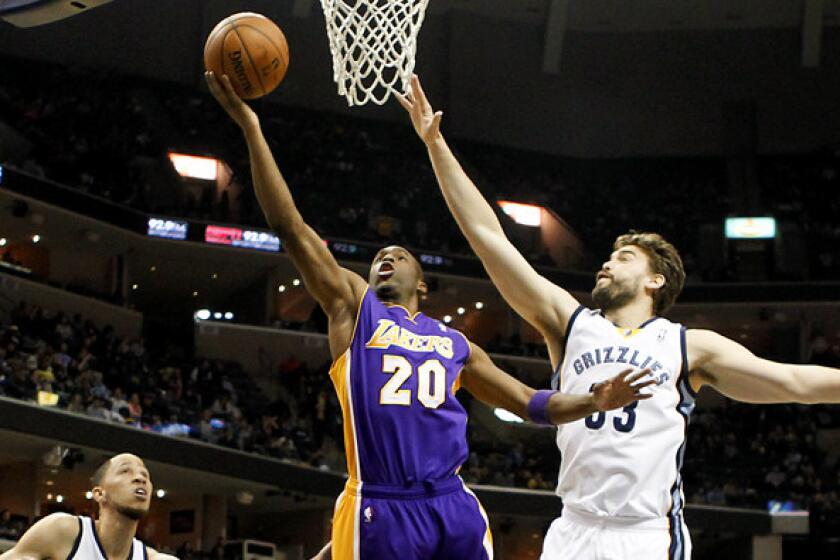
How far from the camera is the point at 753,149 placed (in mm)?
33594

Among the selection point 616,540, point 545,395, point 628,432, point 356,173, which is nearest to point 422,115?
point 545,395

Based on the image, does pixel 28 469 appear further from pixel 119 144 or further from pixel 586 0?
pixel 586 0

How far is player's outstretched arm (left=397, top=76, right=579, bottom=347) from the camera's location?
5.15 metres

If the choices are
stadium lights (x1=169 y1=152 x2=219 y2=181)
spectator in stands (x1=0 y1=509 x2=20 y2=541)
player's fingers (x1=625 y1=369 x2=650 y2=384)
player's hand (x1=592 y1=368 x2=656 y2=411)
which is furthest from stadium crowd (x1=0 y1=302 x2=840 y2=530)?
player's fingers (x1=625 y1=369 x2=650 y2=384)

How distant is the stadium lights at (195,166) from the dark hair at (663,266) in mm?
24250

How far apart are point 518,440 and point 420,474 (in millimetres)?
24039

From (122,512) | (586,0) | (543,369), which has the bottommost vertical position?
(122,512)

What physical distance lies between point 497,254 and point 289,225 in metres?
0.99

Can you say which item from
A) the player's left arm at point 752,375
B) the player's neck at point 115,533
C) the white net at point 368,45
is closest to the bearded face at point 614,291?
the player's left arm at point 752,375

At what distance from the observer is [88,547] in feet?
20.1

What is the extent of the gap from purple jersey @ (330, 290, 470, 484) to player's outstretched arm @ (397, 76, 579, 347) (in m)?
0.56

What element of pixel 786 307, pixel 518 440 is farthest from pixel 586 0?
pixel 518 440

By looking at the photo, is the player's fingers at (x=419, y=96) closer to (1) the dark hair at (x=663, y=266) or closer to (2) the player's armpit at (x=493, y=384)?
(1) the dark hair at (x=663, y=266)

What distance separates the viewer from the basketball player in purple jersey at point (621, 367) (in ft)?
15.6
